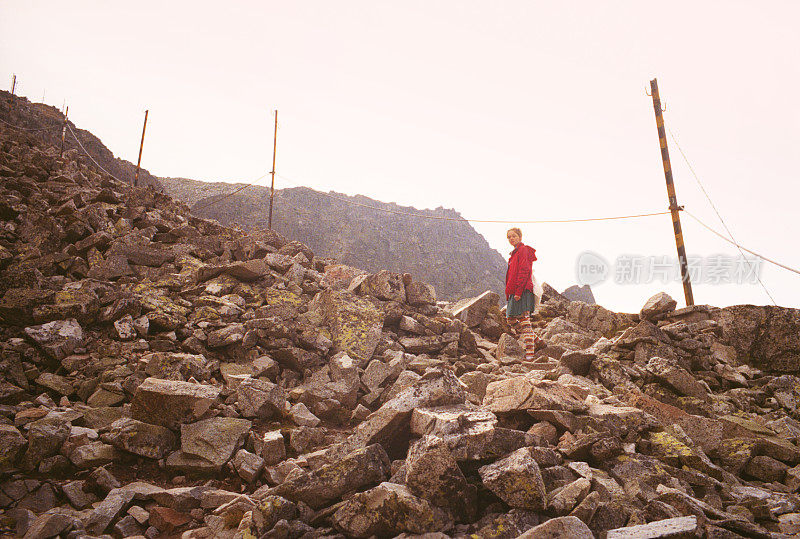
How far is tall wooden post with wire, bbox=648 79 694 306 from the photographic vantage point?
915 centimetres

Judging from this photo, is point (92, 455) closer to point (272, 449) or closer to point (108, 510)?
point (108, 510)

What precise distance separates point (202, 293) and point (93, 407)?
298 cm

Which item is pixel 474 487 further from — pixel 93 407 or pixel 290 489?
pixel 93 407

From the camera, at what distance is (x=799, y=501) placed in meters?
4.12

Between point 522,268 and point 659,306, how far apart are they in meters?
3.45

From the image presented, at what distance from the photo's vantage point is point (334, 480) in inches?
134

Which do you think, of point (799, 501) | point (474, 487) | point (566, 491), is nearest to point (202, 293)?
point (474, 487)

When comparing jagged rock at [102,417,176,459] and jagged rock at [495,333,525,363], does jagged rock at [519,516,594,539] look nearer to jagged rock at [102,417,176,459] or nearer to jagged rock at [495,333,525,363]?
jagged rock at [102,417,176,459]

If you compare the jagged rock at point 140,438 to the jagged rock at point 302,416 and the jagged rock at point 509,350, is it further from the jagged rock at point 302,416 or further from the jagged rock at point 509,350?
the jagged rock at point 509,350

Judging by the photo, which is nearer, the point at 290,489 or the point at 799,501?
the point at 290,489

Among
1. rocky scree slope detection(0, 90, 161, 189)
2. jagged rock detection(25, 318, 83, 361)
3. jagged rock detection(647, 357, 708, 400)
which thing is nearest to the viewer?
jagged rock detection(25, 318, 83, 361)

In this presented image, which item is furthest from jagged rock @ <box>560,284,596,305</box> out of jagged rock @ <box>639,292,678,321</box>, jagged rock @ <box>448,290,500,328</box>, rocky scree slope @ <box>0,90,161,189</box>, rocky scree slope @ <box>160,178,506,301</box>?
rocky scree slope @ <box>0,90,161,189</box>

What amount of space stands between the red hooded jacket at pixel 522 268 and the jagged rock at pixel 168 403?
5910 mm

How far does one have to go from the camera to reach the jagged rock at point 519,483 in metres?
2.96
